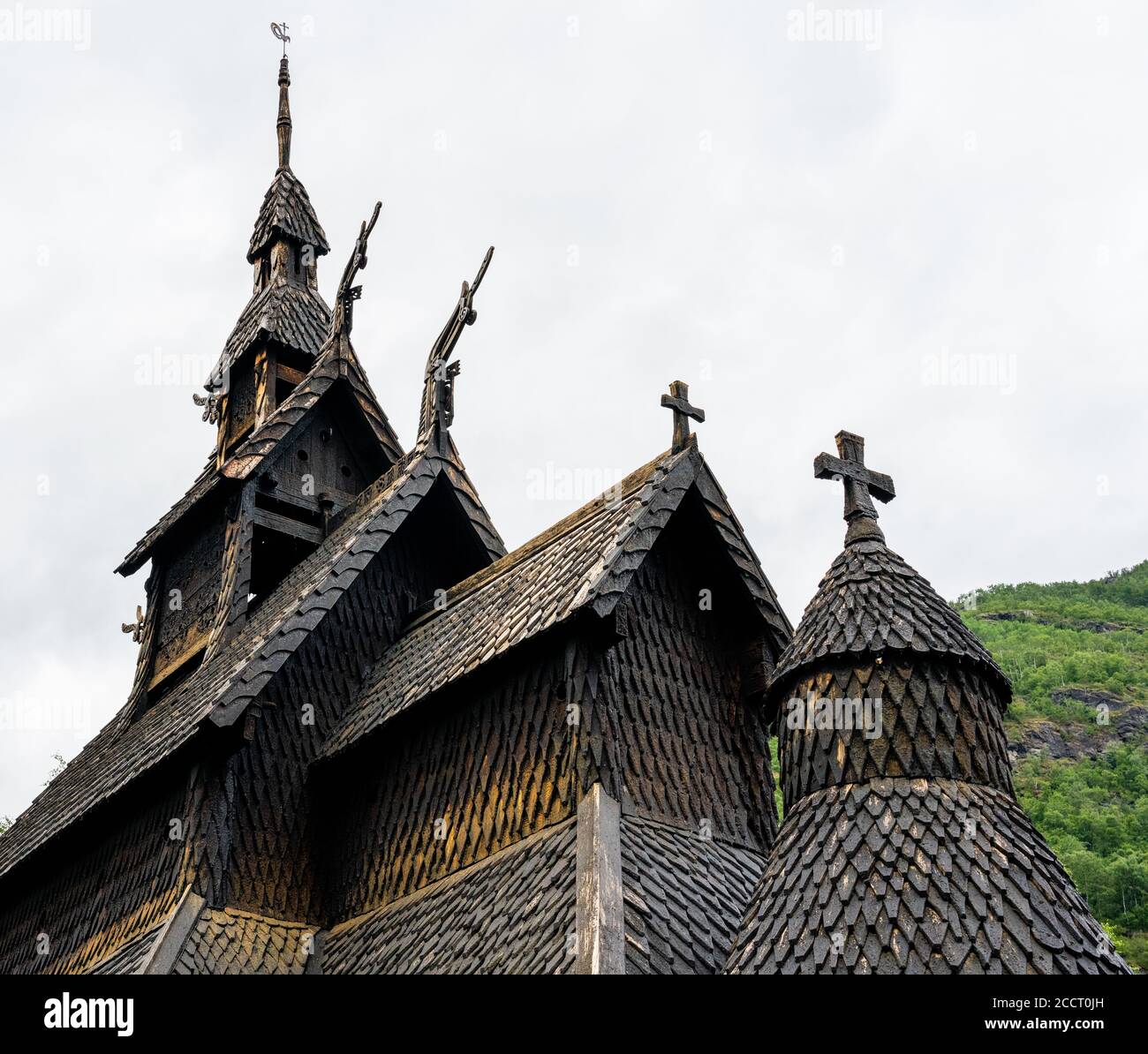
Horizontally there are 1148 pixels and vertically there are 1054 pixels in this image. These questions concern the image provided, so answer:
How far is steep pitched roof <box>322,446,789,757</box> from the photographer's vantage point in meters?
11.8

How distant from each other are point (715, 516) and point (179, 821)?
572 centimetres

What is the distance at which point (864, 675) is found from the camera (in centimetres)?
1005

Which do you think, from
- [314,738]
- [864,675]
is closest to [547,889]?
[864,675]

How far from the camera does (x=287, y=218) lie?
23.5 meters

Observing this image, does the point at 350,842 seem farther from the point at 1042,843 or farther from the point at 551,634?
Result: the point at 1042,843

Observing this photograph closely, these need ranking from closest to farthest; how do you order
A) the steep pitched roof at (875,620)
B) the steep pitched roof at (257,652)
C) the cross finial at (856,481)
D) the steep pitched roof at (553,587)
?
1. the steep pitched roof at (875,620)
2. the cross finial at (856,481)
3. the steep pitched roof at (553,587)
4. the steep pitched roof at (257,652)

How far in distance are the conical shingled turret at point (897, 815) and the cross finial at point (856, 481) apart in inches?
6.1

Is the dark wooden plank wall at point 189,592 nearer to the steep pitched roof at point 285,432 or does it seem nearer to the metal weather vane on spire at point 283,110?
the steep pitched roof at point 285,432

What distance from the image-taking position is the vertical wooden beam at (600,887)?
955 centimetres

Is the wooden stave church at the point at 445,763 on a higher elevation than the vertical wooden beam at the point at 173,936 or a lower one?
higher

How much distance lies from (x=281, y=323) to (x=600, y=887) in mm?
13480

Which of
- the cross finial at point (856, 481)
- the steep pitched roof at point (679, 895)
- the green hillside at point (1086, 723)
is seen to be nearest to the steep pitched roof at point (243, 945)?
the steep pitched roof at point (679, 895)

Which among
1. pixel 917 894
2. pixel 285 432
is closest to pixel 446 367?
pixel 285 432
